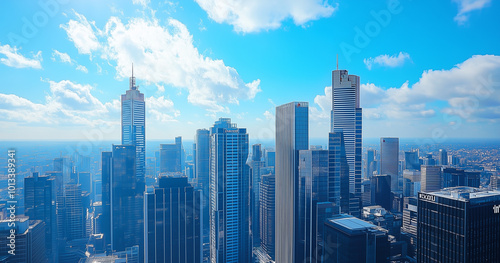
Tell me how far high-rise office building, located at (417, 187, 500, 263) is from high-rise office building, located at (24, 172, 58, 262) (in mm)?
28463

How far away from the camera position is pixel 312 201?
1789 centimetres

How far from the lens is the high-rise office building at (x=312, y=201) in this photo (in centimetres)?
1736

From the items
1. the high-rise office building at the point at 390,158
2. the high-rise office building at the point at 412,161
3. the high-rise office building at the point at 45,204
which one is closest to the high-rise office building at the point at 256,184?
the high-rise office building at the point at 390,158

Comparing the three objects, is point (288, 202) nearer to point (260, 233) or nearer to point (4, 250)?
point (260, 233)

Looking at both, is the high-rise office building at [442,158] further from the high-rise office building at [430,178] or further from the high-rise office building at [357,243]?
the high-rise office building at [357,243]

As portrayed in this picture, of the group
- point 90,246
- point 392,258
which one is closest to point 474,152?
point 392,258

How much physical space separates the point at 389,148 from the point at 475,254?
88.1 feet

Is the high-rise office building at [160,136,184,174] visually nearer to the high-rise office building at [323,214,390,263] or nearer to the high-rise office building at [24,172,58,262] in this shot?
the high-rise office building at [24,172,58,262]

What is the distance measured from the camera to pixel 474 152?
649 inches

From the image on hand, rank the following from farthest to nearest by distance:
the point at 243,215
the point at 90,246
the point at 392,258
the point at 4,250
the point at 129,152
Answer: the point at 129,152, the point at 90,246, the point at 243,215, the point at 392,258, the point at 4,250

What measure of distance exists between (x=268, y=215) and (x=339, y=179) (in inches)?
546

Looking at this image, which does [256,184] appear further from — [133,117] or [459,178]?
[133,117]

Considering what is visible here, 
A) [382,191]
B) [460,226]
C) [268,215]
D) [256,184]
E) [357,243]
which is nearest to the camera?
[460,226]

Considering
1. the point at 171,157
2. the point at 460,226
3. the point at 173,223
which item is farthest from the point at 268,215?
the point at 460,226
